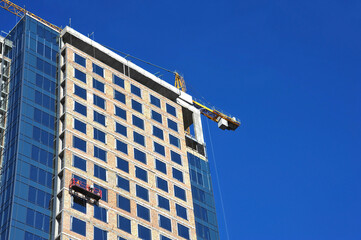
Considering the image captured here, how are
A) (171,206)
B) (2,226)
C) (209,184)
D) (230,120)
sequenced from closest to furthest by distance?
1. (2,226)
2. (171,206)
3. (209,184)
4. (230,120)

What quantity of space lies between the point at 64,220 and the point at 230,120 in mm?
67592

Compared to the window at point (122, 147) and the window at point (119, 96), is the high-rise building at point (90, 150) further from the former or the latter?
the window at point (119, 96)

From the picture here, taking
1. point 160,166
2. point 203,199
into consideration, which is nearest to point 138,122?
point 160,166

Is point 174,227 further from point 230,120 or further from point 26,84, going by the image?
point 230,120

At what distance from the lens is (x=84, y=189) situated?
9719 cm

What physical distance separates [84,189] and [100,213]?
13.0 feet

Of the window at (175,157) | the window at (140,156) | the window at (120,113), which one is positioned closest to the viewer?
the window at (140,156)

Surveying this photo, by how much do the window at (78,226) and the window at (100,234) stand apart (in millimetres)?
1845

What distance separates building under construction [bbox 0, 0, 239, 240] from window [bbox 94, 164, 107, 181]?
0.17 metres

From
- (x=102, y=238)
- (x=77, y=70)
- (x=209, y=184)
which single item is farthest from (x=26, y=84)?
(x=209, y=184)

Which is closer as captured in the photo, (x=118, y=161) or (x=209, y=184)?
(x=118, y=161)

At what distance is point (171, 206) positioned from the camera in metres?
109

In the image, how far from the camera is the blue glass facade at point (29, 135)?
92125 millimetres

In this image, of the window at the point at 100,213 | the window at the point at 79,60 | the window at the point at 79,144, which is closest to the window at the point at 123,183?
the window at the point at 100,213
